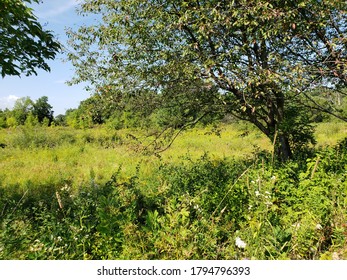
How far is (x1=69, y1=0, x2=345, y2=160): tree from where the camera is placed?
13.8 feet

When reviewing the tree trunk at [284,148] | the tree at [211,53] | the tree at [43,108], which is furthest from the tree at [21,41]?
the tree at [43,108]

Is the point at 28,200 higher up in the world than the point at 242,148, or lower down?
lower down

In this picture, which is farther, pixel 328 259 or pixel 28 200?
pixel 28 200

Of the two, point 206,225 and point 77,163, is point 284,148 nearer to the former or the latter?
point 206,225

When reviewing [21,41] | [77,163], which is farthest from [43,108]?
[21,41]

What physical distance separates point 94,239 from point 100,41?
390 cm

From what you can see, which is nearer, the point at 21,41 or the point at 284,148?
the point at 21,41

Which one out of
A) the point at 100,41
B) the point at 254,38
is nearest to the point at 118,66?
the point at 100,41

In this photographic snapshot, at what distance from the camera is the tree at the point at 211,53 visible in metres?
4.19

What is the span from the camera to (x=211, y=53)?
4973mm

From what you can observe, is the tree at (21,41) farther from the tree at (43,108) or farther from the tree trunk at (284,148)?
the tree at (43,108)

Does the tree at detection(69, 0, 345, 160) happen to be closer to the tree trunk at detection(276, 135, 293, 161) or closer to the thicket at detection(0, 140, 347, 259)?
the tree trunk at detection(276, 135, 293, 161)

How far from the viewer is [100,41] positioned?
221 inches

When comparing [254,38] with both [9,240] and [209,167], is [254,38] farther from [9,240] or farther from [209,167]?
[9,240]
